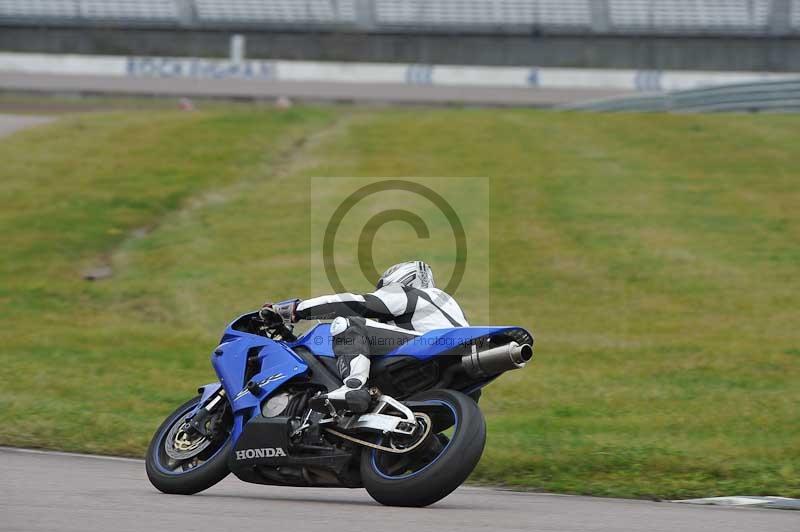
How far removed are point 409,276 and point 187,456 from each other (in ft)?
6.10

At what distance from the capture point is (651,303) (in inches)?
559

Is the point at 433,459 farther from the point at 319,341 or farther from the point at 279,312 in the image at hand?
the point at 279,312

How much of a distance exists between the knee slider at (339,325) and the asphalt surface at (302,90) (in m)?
31.3

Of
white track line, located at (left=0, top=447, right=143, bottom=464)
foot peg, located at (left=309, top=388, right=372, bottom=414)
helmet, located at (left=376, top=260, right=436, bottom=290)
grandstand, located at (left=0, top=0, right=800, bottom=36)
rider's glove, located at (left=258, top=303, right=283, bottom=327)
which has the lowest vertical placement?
white track line, located at (left=0, top=447, right=143, bottom=464)

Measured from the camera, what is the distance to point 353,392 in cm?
663

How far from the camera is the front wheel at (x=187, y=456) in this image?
717 centimetres

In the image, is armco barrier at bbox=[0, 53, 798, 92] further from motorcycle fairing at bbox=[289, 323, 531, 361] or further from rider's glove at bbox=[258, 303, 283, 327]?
motorcycle fairing at bbox=[289, 323, 531, 361]

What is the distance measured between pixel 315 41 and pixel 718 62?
14.7 m

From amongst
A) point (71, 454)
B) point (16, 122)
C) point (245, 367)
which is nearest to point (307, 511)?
point (245, 367)

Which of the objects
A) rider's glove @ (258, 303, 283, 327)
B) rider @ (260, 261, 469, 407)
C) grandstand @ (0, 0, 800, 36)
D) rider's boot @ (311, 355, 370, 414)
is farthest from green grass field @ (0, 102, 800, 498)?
grandstand @ (0, 0, 800, 36)

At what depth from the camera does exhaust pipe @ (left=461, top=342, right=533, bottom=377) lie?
640cm

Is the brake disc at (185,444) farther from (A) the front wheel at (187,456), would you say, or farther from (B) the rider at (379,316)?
(B) the rider at (379,316)

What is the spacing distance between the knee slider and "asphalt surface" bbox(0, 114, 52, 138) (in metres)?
21.2

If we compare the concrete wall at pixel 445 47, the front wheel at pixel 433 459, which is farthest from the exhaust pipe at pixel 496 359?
the concrete wall at pixel 445 47
